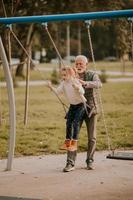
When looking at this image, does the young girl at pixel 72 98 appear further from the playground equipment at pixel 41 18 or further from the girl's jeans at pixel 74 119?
the playground equipment at pixel 41 18

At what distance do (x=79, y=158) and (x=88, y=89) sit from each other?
1.56 metres

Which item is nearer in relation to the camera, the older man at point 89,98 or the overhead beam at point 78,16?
the overhead beam at point 78,16

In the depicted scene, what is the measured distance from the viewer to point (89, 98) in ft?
26.0

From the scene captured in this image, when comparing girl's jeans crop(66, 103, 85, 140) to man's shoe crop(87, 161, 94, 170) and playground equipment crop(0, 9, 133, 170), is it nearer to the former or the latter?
man's shoe crop(87, 161, 94, 170)

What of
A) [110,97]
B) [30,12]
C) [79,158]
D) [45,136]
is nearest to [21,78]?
[110,97]

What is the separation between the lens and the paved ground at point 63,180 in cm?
671

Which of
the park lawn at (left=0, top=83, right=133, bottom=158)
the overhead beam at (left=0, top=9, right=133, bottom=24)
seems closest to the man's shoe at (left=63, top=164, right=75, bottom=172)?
the park lawn at (left=0, top=83, right=133, bottom=158)

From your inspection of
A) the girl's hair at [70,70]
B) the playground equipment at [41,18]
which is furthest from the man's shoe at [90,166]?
the girl's hair at [70,70]

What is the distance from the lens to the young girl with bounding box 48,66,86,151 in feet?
25.1

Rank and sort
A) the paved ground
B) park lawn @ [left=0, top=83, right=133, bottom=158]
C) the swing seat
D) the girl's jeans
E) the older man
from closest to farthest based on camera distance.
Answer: the paved ground
the swing seat
the older man
the girl's jeans
park lawn @ [left=0, top=83, right=133, bottom=158]

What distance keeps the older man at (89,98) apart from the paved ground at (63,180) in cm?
15

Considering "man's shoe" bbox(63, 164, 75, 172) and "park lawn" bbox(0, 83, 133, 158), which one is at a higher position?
"man's shoe" bbox(63, 164, 75, 172)

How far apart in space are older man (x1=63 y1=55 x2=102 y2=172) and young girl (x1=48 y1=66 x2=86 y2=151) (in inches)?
4.5

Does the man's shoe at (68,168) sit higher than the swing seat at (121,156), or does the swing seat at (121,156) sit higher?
the swing seat at (121,156)
